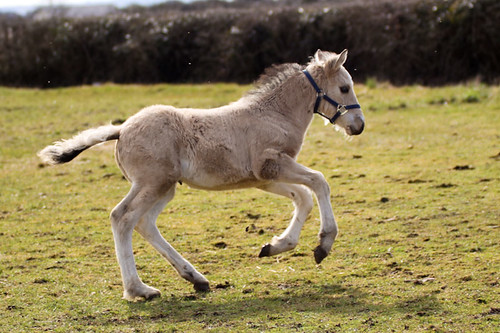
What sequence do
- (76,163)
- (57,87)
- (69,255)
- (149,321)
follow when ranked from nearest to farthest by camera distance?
(149,321), (69,255), (76,163), (57,87)

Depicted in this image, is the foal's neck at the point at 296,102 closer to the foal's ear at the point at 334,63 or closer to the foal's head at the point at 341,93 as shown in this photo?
the foal's head at the point at 341,93

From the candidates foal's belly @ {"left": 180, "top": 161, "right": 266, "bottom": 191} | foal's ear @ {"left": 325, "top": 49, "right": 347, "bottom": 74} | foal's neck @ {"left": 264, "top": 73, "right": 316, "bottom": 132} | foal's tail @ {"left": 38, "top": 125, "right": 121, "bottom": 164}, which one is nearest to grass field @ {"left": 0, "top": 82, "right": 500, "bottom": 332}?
foal's belly @ {"left": 180, "top": 161, "right": 266, "bottom": 191}

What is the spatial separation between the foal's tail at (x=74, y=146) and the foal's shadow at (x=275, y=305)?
1608 millimetres

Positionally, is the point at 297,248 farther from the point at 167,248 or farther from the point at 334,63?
the point at 334,63

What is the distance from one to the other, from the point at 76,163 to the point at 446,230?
7742 millimetres

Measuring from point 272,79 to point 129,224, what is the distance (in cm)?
228

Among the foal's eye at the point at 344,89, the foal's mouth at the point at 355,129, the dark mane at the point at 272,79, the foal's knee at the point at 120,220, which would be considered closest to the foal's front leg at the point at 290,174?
the foal's mouth at the point at 355,129

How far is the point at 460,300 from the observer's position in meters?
6.12

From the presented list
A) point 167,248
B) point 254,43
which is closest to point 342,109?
point 167,248

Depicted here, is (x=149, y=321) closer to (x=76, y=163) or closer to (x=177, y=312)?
(x=177, y=312)

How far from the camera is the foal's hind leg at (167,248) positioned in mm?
6785

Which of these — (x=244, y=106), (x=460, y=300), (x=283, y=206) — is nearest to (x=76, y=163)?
(x=283, y=206)

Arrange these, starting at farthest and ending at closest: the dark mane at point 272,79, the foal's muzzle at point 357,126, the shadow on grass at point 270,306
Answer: the dark mane at point 272,79
the foal's muzzle at point 357,126
the shadow on grass at point 270,306

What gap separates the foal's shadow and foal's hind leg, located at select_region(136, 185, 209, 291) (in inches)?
6.4
